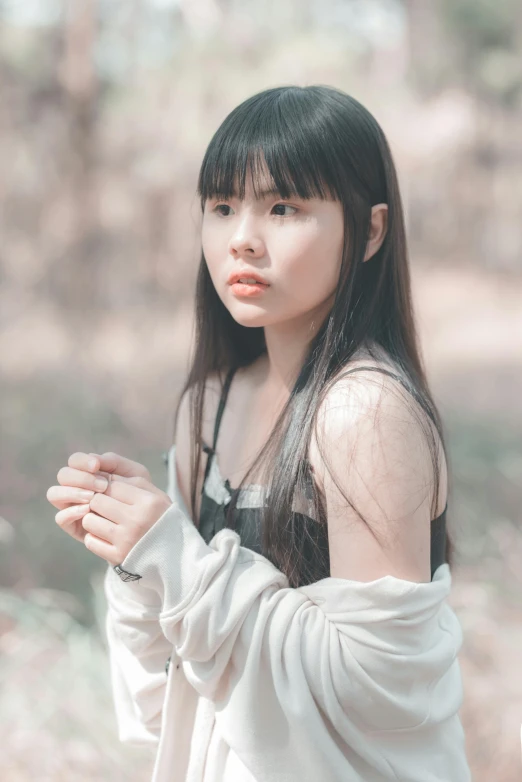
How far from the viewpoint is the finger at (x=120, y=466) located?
0.99m

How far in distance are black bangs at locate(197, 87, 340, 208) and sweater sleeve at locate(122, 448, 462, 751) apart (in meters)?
0.42

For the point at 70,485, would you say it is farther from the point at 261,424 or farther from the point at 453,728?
the point at 453,728

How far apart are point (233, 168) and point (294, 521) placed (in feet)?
1.49

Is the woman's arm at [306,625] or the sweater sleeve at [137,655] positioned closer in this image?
the woman's arm at [306,625]

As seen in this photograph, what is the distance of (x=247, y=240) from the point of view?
968mm

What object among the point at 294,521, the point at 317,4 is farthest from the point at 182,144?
the point at 294,521

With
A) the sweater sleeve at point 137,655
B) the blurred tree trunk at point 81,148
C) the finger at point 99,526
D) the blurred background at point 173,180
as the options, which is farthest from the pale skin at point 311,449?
the blurred tree trunk at point 81,148

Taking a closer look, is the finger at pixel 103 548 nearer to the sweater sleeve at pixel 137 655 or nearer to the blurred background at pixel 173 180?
the sweater sleeve at pixel 137 655

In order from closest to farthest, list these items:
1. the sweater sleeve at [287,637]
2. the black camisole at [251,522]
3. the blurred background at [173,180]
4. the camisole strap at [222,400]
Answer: the sweater sleeve at [287,637], the black camisole at [251,522], the camisole strap at [222,400], the blurred background at [173,180]

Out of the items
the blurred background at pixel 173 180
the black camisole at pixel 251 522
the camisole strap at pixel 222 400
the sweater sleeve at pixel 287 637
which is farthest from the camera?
the blurred background at pixel 173 180

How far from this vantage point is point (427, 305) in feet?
11.4

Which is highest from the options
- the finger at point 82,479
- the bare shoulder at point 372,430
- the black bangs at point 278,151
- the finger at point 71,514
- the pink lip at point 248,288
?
the black bangs at point 278,151

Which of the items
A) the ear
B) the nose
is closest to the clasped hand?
the nose

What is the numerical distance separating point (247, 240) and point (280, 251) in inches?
1.7
